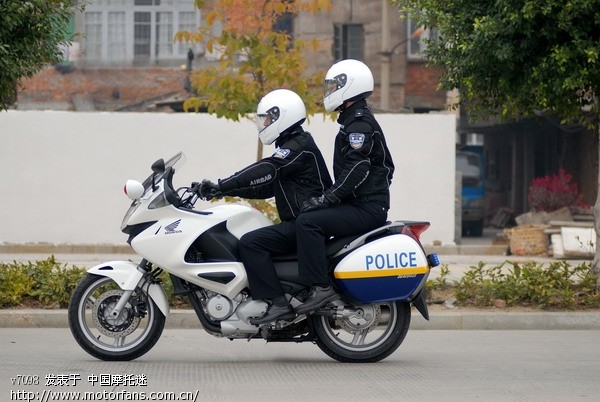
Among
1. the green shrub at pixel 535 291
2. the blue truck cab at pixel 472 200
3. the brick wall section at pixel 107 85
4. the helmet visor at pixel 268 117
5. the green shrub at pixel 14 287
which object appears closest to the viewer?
the helmet visor at pixel 268 117

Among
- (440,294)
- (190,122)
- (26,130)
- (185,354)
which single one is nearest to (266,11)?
(190,122)

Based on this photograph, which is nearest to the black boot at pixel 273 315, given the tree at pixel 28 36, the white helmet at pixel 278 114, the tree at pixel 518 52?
the white helmet at pixel 278 114

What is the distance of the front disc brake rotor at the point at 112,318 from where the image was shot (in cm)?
862

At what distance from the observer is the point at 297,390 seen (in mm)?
7676

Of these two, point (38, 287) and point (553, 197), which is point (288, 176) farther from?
point (553, 197)

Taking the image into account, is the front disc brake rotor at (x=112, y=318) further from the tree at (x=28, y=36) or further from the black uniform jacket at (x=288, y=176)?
the tree at (x=28, y=36)

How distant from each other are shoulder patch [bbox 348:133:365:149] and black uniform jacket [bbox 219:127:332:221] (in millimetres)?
284

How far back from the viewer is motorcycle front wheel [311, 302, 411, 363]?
883cm

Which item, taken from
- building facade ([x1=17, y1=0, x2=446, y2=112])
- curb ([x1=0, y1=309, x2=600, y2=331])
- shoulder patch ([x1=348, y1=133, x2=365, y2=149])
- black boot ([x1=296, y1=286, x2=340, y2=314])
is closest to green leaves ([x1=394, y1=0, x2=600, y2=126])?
curb ([x1=0, y1=309, x2=600, y2=331])

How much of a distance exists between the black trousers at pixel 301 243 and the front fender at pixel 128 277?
66 centimetres

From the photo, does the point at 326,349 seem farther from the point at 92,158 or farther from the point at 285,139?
the point at 92,158

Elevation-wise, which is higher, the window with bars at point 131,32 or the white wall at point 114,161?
the window with bars at point 131,32

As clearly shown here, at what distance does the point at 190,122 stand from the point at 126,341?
14.9 meters

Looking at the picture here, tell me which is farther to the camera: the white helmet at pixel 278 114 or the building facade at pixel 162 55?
the building facade at pixel 162 55
